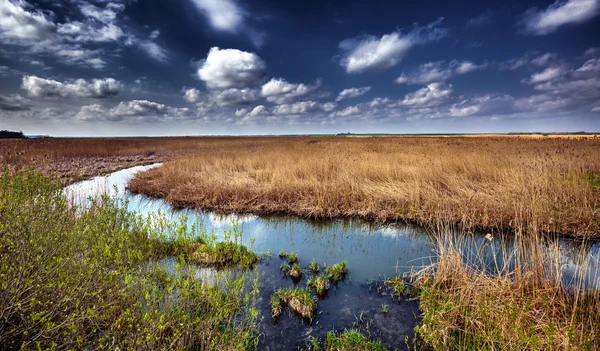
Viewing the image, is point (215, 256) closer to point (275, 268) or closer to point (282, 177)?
point (275, 268)

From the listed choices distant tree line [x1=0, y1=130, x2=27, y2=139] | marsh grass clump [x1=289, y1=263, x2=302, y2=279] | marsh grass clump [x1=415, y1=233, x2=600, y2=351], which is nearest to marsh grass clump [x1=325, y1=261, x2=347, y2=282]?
marsh grass clump [x1=289, y1=263, x2=302, y2=279]

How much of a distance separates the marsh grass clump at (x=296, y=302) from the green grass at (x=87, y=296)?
463mm

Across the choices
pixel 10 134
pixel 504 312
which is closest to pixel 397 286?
pixel 504 312

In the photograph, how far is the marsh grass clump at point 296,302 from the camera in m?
4.47

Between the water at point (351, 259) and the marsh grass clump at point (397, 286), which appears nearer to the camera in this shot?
the water at point (351, 259)

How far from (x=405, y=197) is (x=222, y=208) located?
281 inches

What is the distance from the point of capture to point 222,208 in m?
10.6

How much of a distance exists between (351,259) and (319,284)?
5.18 feet

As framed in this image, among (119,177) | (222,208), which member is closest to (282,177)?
(222,208)

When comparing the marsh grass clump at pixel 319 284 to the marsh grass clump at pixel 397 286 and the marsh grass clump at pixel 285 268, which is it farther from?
the marsh grass clump at pixel 397 286

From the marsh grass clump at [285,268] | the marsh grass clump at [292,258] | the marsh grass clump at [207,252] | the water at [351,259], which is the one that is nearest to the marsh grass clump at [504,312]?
the water at [351,259]

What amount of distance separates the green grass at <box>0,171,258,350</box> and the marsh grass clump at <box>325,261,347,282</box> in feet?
5.57

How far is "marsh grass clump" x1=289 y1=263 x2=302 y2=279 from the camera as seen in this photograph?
5.66 meters

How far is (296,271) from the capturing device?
5.74m
